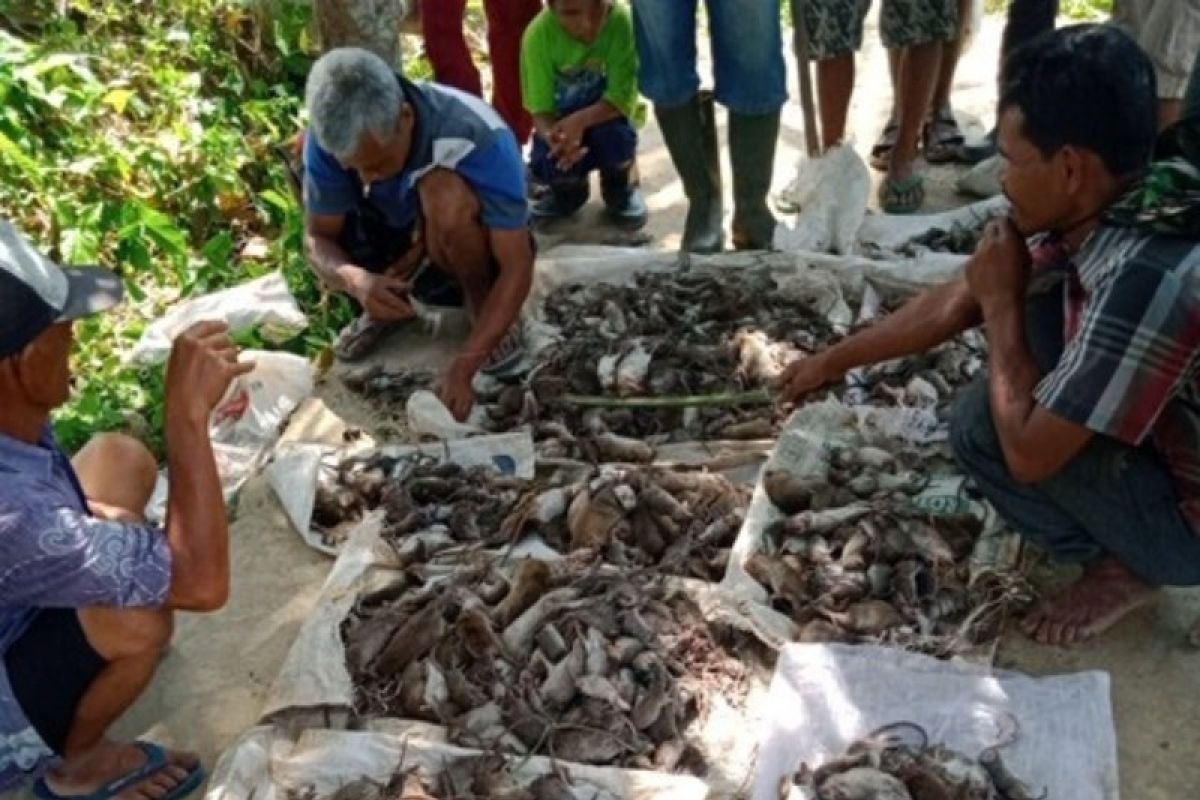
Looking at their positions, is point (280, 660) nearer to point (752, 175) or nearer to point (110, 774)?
point (110, 774)

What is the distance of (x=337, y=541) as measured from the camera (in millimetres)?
3438

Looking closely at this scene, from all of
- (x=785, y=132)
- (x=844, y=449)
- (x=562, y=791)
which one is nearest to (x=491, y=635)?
(x=562, y=791)

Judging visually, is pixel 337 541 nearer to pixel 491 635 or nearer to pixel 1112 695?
pixel 491 635

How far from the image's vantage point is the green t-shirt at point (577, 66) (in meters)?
4.71

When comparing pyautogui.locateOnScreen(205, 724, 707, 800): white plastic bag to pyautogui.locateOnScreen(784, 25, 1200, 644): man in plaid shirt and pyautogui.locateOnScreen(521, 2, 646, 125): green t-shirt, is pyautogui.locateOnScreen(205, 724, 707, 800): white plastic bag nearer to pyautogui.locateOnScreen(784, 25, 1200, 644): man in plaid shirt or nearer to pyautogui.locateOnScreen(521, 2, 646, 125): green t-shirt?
pyautogui.locateOnScreen(784, 25, 1200, 644): man in plaid shirt

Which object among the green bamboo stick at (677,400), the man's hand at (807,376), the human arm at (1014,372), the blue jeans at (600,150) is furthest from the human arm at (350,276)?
the human arm at (1014,372)

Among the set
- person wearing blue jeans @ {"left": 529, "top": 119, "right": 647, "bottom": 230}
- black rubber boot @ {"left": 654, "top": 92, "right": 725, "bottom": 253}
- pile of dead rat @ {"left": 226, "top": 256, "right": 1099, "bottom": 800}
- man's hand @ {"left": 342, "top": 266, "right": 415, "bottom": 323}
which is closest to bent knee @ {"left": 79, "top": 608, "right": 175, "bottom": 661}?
pile of dead rat @ {"left": 226, "top": 256, "right": 1099, "bottom": 800}

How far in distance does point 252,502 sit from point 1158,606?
2.35 meters

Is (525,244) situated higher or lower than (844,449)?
higher

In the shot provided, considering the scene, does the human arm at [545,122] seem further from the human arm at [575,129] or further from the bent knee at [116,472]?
the bent knee at [116,472]

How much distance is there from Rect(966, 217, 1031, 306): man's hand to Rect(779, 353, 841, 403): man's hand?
446 millimetres

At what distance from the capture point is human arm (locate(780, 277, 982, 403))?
9.82 feet

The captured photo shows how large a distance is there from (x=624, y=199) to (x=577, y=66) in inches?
21.7

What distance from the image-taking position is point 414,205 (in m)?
4.07
